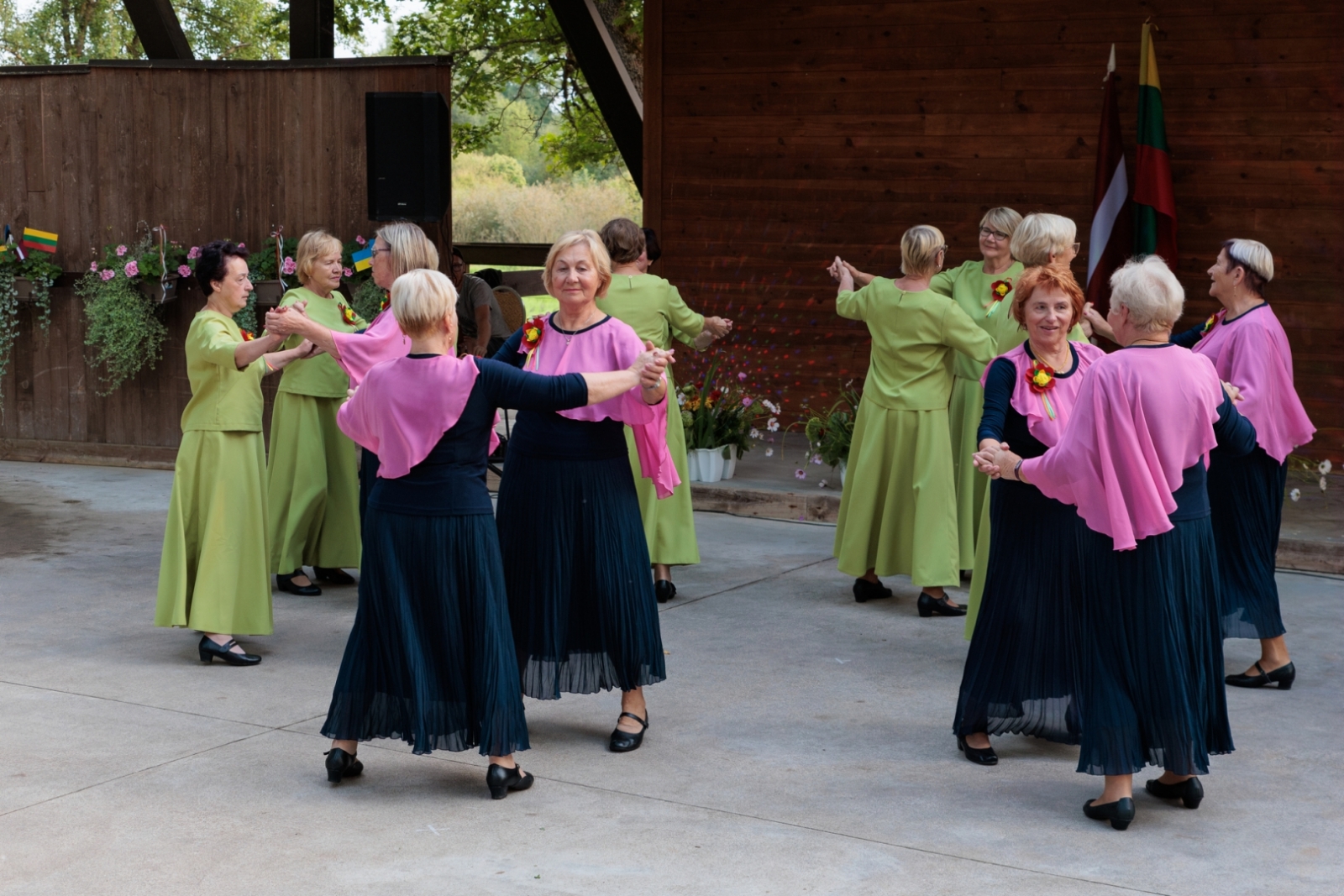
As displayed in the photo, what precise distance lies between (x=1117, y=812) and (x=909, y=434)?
289 cm

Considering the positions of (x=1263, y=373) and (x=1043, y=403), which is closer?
(x=1043, y=403)

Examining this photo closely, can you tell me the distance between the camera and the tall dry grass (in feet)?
82.8

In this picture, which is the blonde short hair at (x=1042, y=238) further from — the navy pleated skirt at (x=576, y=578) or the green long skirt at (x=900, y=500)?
the navy pleated skirt at (x=576, y=578)

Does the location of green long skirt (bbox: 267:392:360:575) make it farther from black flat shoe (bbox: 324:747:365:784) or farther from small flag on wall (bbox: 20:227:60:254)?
small flag on wall (bbox: 20:227:60:254)

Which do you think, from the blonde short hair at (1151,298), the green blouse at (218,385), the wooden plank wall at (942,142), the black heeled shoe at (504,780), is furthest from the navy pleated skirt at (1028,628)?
the wooden plank wall at (942,142)

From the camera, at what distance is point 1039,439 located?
4.86m

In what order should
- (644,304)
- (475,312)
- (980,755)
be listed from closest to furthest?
(980,755) → (644,304) → (475,312)

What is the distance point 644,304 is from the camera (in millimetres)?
6898

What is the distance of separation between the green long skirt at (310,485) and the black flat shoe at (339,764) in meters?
2.74

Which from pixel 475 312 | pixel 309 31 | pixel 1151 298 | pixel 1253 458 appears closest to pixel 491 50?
pixel 309 31

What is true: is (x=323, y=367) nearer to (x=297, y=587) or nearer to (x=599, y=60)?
(x=297, y=587)

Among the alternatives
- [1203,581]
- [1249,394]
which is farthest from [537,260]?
[1203,581]

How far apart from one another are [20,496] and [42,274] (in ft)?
6.38

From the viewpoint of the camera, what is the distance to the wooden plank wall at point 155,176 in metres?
10.6
